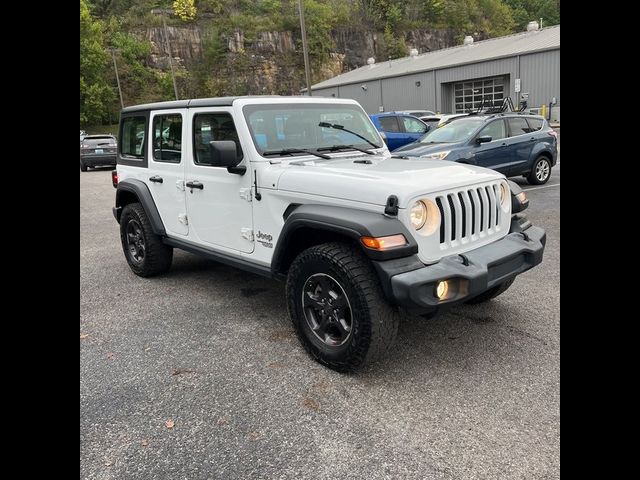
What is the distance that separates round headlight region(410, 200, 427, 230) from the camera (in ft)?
10.7

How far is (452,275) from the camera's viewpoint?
3.13 m

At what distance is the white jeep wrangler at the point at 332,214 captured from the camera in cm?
320

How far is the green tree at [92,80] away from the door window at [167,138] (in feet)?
154

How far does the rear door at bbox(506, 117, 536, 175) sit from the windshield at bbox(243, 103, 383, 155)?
649 centimetres

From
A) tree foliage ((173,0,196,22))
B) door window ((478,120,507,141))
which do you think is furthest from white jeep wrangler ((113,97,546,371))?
tree foliage ((173,0,196,22))

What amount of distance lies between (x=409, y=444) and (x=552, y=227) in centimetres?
558

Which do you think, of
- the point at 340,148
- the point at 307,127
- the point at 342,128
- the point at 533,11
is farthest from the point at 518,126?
the point at 533,11

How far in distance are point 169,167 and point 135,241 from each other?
3.89 ft

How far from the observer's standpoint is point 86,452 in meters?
2.77

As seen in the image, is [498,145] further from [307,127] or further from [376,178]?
[376,178]

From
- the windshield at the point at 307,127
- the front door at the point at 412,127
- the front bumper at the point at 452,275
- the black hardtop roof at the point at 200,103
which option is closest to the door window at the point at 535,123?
the front door at the point at 412,127
